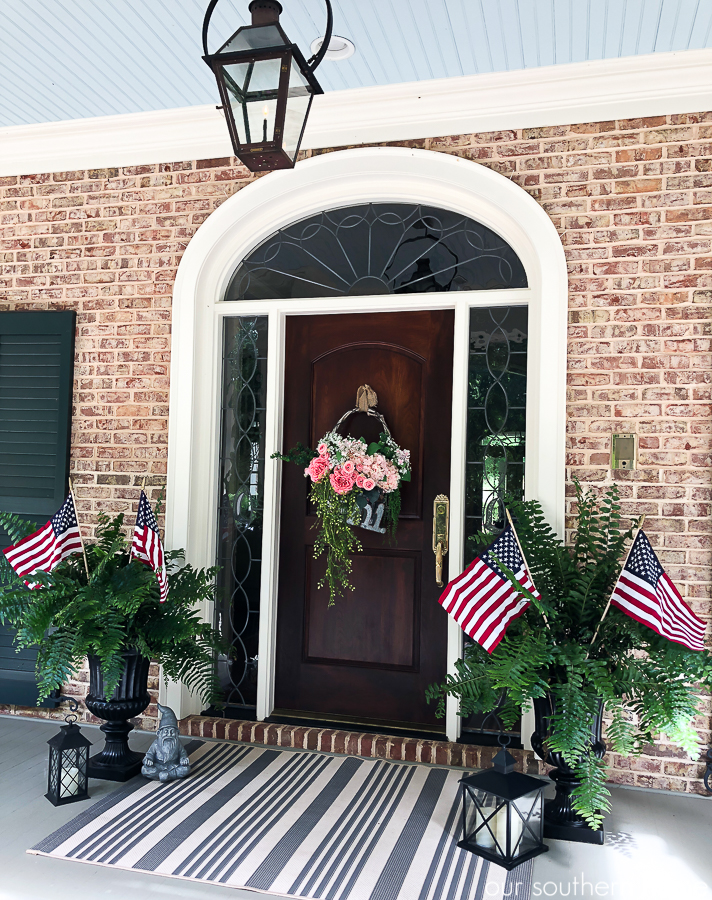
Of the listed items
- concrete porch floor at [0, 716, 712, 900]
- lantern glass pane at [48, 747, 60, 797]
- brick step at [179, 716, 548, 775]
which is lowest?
concrete porch floor at [0, 716, 712, 900]

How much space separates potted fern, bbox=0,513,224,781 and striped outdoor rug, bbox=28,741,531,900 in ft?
1.09

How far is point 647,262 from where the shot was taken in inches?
128

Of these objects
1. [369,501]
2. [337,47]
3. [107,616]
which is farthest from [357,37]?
[107,616]

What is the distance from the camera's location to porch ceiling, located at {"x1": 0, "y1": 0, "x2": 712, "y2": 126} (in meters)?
2.77

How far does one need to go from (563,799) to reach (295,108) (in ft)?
8.29

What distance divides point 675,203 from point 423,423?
4.88 feet

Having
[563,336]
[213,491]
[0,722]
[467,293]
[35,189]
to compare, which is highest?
[35,189]

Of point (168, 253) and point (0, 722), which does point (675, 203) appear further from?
point (0, 722)

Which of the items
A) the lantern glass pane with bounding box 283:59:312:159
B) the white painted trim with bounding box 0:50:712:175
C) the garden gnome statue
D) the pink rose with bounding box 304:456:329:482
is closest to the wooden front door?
the pink rose with bounding box 304:456:329:482

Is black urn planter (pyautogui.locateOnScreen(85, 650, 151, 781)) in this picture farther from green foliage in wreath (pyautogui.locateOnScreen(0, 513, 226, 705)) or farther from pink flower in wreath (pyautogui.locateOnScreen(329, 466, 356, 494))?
pink flower in wreath (pyautogui.locateOnScreen(329, 466, 356, 494))

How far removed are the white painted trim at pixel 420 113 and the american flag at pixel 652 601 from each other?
1.94 metres

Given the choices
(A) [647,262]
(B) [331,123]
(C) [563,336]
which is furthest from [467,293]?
(B) [331,123]

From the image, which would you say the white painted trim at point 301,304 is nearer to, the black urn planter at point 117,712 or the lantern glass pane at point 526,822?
the black urn planter at point 117,712

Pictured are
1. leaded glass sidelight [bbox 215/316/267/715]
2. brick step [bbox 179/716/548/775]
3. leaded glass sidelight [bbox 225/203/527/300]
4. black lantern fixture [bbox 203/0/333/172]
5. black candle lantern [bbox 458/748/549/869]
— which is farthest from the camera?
leaded glass sidelight [bbox 215/316/267/715]
